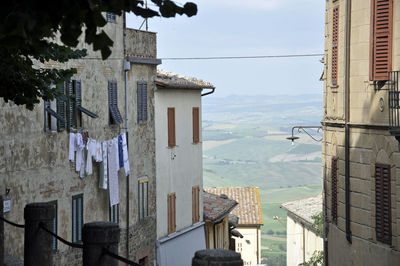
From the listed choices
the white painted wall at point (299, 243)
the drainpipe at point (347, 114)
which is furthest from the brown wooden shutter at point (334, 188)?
the white painted wall at point (299, 243)

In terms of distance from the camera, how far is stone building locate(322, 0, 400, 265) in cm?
1772

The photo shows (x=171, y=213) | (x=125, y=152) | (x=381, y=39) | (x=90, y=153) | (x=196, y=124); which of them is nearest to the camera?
(x=381, y=39)

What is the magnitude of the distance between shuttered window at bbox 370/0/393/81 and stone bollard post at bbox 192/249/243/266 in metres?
13.5

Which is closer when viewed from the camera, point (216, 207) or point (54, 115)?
point (54, 115)

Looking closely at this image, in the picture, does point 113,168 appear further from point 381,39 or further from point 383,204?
point 381,39

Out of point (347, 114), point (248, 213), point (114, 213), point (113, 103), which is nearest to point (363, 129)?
point (347, 114)

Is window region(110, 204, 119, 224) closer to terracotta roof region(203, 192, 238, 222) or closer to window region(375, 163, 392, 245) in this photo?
window region(375, 163, 392, 245)

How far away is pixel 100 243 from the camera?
6.41 meters

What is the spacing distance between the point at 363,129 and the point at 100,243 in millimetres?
13553

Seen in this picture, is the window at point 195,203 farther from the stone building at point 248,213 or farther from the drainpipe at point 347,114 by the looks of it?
the stone building at point 248,213

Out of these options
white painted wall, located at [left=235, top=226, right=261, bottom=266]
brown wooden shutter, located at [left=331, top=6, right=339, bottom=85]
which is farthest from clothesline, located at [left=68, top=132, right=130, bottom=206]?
white painted wall, located at [left=235, top=226, right=261, bottom=266]

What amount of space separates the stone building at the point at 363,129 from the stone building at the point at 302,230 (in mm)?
20102

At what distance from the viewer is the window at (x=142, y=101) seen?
25.7 meters

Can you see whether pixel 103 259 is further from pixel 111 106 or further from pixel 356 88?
pixel 111 106
